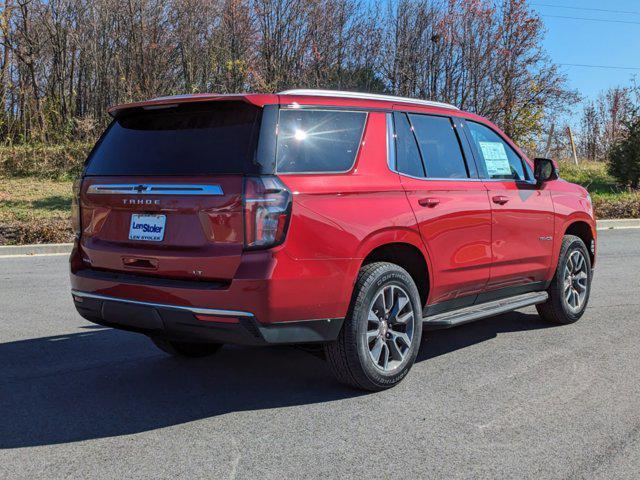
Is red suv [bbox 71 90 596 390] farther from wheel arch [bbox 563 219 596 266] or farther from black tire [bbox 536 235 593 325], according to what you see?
wheel arch [bbox 563 219 596 266]

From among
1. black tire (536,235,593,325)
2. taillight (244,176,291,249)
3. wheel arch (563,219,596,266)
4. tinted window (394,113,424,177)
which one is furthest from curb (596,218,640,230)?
taillight (244,176,291,249)

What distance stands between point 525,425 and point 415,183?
1.77m

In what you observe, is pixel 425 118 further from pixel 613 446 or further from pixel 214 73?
pixel 214 73

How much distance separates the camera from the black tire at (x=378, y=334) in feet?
14.5

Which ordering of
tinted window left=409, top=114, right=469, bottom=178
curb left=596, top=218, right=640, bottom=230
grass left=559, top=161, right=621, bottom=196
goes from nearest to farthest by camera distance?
tinted window left=409, top=114, right=469, bottom=178, curb left=596, top=218, right=640, bottom=230, grass left=559, top=161, right=621, bottom=196

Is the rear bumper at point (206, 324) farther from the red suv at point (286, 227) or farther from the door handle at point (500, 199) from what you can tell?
the door handle at point (500, 199)

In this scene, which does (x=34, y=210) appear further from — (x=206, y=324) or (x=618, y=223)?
(x=618, y=223)

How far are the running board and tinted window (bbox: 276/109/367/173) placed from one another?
137 centimetres

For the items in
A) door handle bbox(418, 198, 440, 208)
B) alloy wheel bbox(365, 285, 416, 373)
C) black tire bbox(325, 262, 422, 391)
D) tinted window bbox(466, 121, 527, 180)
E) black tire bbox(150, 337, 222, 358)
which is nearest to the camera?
black tire bbox(325, 262, 422, 391)

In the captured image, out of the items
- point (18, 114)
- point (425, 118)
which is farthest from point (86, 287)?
point (18, 114)

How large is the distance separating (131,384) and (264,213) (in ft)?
5.65

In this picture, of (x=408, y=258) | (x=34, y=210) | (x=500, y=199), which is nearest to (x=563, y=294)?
(x=500, y=199)

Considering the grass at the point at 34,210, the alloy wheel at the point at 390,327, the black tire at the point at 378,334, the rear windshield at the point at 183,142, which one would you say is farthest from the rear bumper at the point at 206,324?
the grass at the point at 34,210

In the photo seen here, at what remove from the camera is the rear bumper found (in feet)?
13.1
